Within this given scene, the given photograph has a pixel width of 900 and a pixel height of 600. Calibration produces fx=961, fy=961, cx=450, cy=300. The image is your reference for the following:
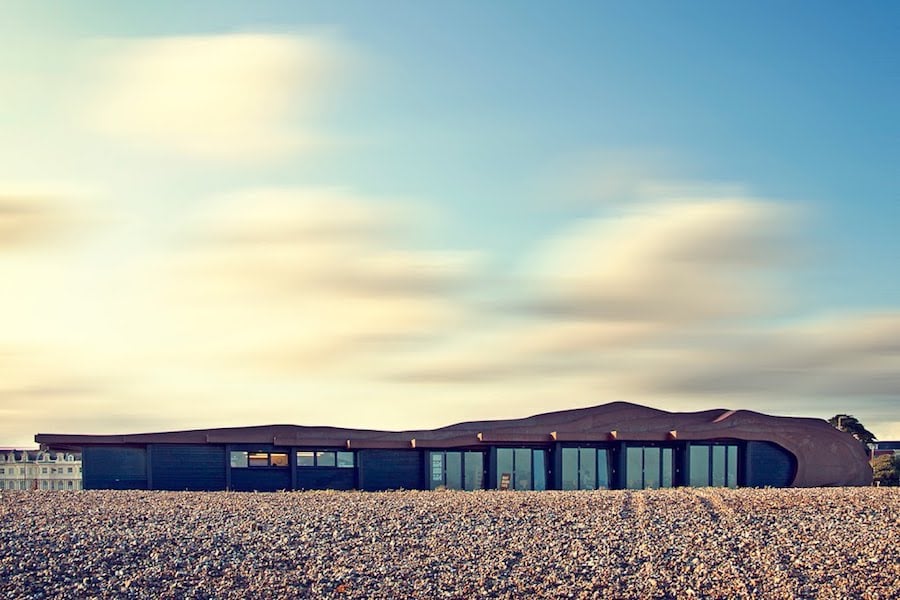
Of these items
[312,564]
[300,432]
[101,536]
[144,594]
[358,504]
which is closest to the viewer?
[144,594]

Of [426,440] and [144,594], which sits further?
[426,440]

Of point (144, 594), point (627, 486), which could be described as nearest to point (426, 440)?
point (627, 486)

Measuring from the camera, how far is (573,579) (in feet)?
66.6

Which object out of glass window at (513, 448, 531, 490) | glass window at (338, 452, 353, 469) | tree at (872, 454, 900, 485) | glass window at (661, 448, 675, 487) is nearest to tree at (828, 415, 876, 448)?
tree at (872, 454, 900, 485)

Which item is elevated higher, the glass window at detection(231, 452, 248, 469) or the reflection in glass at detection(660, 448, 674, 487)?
the glass window at detection(231, 452, 248, 469)

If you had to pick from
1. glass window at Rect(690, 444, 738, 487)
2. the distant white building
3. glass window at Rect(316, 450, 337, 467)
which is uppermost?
glass window at Rect(316, 450, 337, 467)

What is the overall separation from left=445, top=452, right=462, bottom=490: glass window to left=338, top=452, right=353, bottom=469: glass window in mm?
3847

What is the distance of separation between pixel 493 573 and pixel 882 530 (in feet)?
35.3

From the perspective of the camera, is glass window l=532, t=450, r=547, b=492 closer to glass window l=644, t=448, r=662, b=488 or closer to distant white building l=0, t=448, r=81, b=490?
glass window l=644, t=448, r=662, b=488

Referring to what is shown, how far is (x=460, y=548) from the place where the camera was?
72.6 ft

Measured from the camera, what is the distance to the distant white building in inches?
3595

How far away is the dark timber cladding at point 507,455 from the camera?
3753 centimetres

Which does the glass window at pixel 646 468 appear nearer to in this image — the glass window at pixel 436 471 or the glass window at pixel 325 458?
the glass window at pixel 436 471

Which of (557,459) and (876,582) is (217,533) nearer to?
(876,582)
